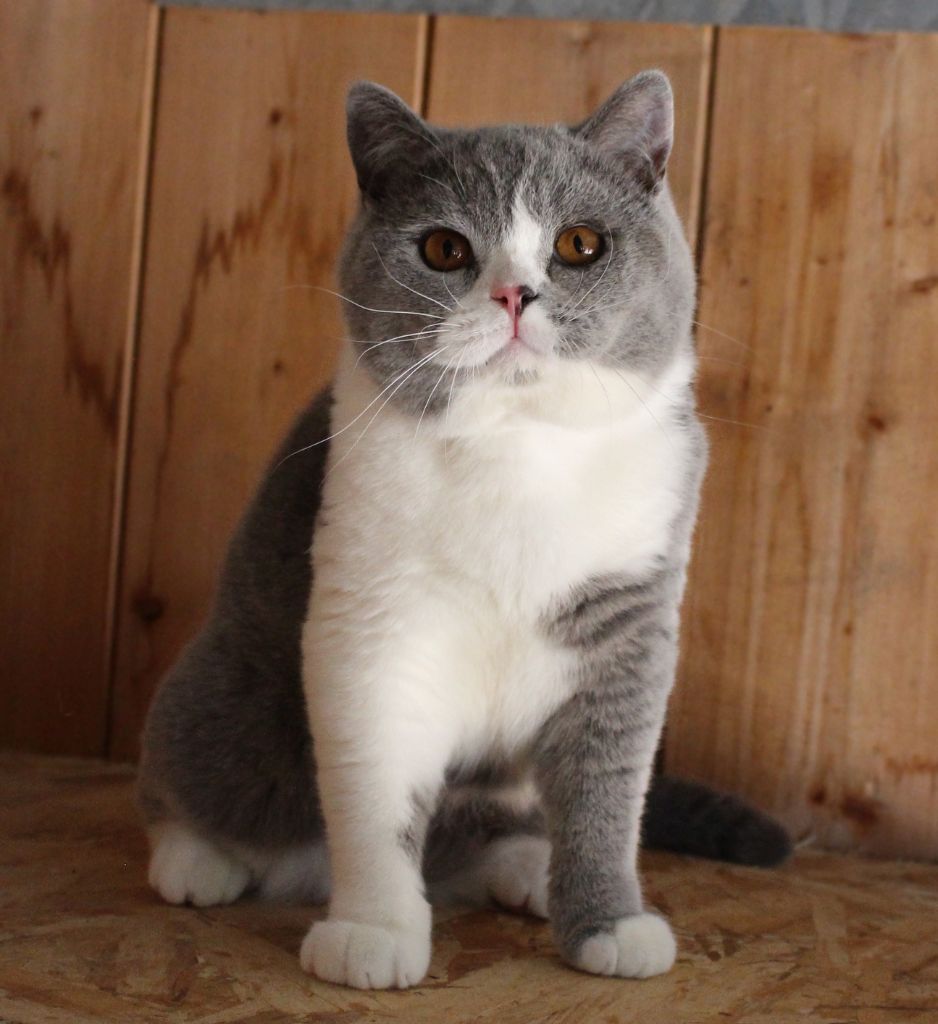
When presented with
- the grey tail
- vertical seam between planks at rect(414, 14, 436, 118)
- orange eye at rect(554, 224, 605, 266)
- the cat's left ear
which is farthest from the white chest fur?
vertical seam between planks at rect(414, 14, 436, 118)

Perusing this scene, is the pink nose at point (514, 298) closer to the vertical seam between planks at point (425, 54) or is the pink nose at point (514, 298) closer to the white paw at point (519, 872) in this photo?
the white paw at point (519, 872)

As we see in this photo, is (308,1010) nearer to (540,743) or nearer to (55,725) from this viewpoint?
(540,743)

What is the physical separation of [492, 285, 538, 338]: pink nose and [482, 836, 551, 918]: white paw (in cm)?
52

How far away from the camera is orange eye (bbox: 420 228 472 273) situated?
1021 millimetres

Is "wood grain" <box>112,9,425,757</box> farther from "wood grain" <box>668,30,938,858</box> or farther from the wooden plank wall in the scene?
"wood grain" <box>668,30,938,858</box>

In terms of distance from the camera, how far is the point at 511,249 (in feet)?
3.24

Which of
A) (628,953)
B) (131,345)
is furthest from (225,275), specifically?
(628,953)

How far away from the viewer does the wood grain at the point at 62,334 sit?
1.60 m

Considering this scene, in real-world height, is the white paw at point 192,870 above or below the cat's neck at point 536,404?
below

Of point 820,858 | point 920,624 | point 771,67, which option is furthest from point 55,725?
point 771,67

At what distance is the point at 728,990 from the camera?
98 centimetres

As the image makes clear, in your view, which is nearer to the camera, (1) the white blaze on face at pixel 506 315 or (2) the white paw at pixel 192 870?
(1) the white blaze on face at pixel 506 315

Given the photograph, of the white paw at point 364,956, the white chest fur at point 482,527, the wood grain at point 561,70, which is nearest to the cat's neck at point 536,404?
the white chest fur at point 482,527

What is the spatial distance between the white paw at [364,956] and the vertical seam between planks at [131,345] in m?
0.77
